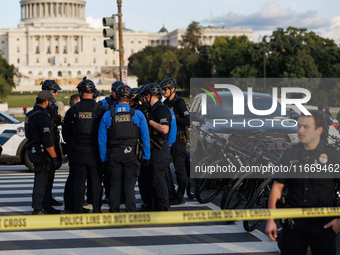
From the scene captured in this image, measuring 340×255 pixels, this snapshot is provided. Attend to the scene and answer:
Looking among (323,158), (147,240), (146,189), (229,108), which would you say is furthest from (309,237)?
(229,108)

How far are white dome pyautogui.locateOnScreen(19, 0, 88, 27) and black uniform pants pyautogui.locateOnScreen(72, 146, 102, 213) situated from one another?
5533 inches

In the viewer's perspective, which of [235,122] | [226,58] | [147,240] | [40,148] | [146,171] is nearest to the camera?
[147,240]

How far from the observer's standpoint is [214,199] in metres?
8.55

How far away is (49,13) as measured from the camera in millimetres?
141125

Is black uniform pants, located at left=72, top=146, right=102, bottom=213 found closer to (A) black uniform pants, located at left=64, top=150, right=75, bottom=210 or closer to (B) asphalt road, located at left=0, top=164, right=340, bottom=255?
(A) black uniform pants, located at left=64, top=150, right=75, bottom=210

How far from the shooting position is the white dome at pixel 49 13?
459 feet

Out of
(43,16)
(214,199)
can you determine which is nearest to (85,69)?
(43,16)

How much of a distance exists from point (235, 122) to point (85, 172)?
138 inches

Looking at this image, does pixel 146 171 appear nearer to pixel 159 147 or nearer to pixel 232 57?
pixel 159 147

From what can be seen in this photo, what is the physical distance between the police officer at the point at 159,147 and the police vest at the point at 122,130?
0.44m

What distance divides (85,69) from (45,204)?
5131 inches

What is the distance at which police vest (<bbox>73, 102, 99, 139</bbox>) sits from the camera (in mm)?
6902

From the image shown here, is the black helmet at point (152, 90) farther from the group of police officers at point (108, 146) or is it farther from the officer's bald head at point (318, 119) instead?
the officer's bald head at point (318, 119)

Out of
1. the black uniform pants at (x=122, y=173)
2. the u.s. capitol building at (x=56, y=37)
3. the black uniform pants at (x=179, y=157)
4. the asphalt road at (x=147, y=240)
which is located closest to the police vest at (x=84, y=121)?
the black uniform pants at (x=122, y=173)
